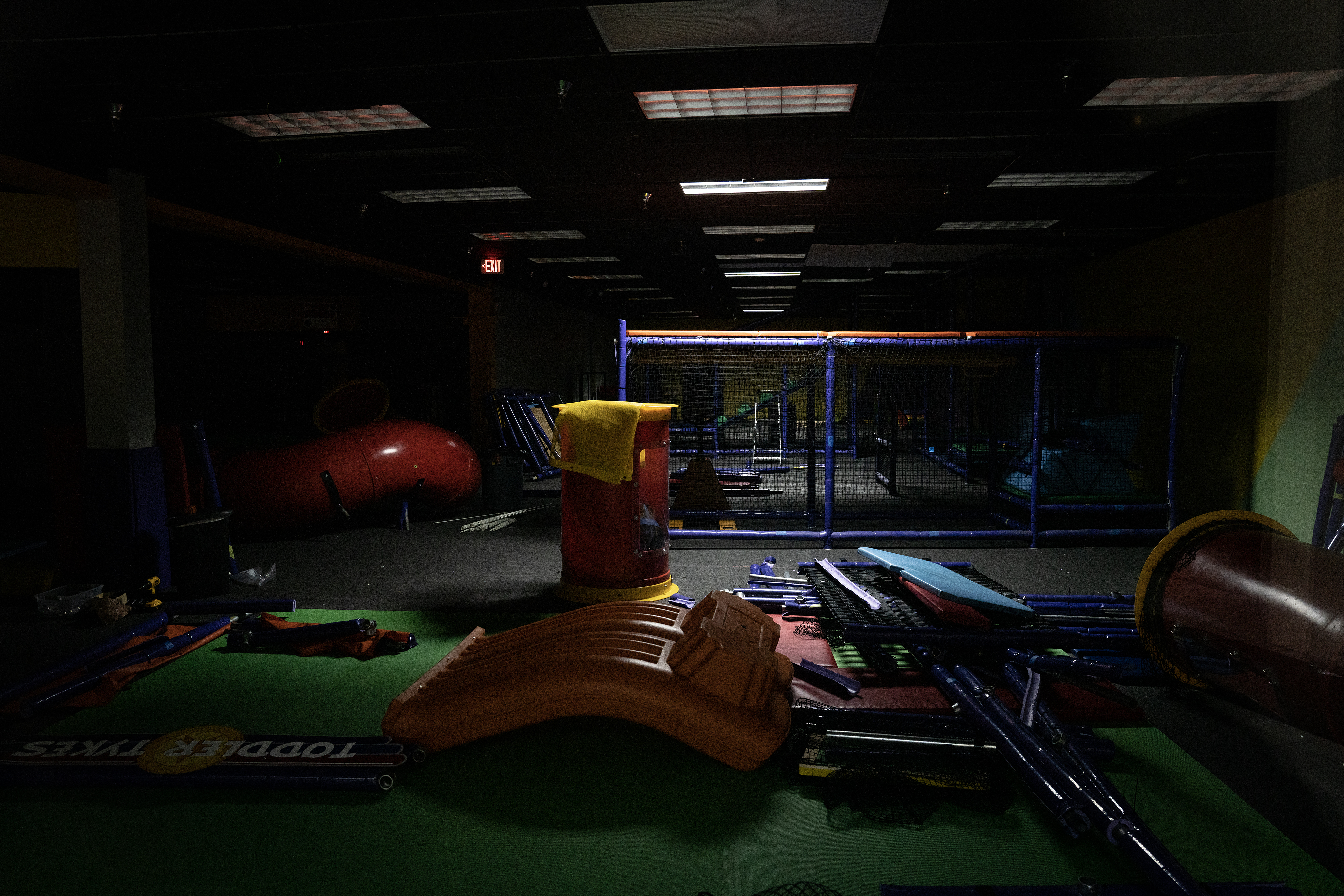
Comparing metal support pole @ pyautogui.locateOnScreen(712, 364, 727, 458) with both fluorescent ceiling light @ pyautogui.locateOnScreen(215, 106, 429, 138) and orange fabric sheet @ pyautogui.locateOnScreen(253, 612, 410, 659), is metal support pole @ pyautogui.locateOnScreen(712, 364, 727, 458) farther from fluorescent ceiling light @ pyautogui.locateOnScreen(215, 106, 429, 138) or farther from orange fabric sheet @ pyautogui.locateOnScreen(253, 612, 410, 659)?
orange fabric sheet @ pyautogui.locateOnScreen(253, 612, 410, 659)

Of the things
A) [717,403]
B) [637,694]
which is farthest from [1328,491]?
[717,403]

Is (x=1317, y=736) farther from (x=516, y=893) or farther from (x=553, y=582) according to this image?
(x=553, y=582)

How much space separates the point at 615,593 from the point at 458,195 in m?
5.62

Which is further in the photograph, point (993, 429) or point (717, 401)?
point (717, 401)

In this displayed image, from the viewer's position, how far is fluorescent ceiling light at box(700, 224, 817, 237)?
10031mm

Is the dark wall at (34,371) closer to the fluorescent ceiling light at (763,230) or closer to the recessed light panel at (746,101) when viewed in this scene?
the fluorescent ceiling light at (763,230)

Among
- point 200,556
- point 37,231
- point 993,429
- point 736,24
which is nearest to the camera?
point 736,24

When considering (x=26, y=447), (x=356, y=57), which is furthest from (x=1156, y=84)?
(x=26, y=447)

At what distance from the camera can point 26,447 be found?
10797 millimetres

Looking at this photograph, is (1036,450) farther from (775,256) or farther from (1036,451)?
(775,256)

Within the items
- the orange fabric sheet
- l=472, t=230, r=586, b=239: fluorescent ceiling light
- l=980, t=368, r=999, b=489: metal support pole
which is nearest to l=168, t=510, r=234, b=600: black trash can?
the orange fabric sheet

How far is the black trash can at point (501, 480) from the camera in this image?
31.6 feet

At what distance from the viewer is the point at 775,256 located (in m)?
12.4

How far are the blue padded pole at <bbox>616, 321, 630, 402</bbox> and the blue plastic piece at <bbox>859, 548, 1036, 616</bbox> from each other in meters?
2.93
